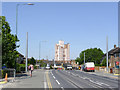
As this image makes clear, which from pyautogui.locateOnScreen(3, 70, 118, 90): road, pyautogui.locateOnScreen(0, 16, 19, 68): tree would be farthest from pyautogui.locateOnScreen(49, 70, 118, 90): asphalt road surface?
pyautogui.locateOnScreen(0, 16, 19, 68): tree

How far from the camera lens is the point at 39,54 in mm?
72562

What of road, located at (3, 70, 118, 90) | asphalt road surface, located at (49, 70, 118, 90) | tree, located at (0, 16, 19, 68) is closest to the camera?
road, located at (3, 70, 118, 90)

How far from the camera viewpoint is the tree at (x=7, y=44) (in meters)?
28.1

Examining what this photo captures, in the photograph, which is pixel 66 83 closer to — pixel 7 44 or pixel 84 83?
pixel 84 83

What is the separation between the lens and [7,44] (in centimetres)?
2902

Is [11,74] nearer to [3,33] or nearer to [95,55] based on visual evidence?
[3,33]

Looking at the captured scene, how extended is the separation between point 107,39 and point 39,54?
2875 centimetres

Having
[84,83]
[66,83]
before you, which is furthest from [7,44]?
[84,83]

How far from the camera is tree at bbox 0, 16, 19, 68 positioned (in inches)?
1105

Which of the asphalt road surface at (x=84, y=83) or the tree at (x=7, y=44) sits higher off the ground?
the tree at (x=7, y=44)

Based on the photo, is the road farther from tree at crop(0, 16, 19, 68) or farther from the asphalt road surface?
tree at crop(0, 16, 19, 68)

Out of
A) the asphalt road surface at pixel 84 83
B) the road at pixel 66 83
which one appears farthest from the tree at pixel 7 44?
the asphalt road surface at pixel 84 83

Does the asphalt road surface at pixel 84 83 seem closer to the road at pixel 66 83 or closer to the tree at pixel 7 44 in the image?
the road at pixel 66 83

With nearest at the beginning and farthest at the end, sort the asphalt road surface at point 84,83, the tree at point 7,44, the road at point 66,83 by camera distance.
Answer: the road at point 66,83 < the asphalt road surface at point 84,83 < the tree at point 7,44
